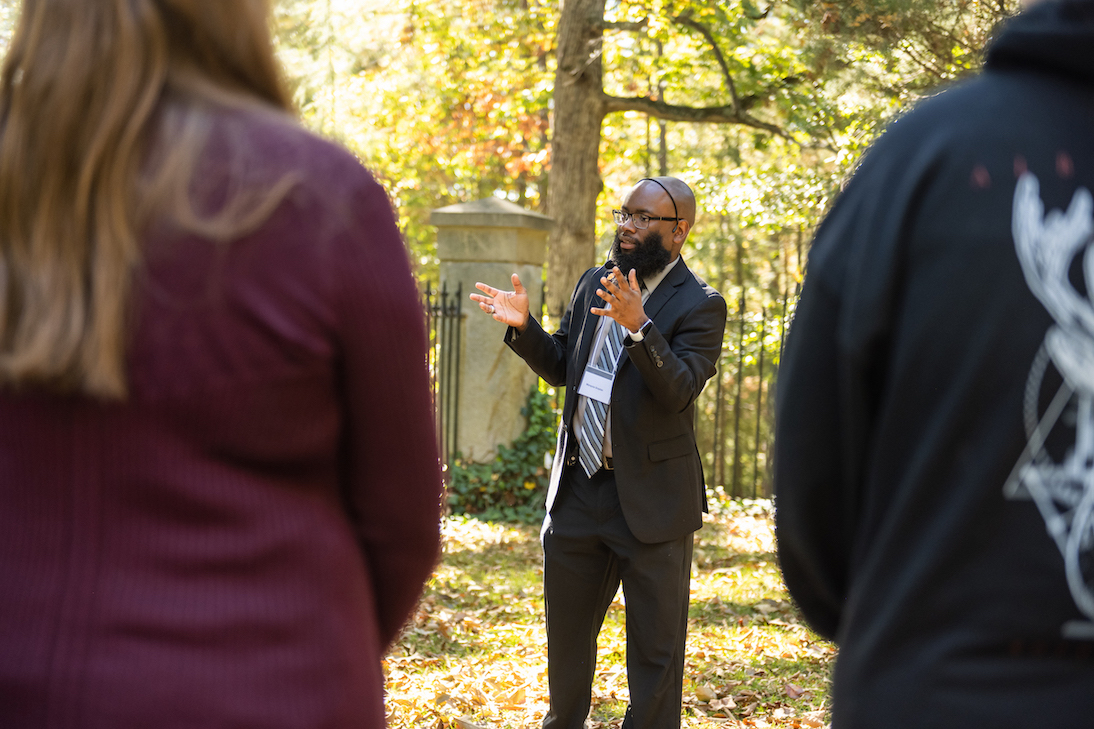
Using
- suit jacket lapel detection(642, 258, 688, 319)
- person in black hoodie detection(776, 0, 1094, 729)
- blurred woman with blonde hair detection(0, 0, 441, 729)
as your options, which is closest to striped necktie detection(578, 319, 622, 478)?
suit jacket lapel detection(642, 258, 688, 319)

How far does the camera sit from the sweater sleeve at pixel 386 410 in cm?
127

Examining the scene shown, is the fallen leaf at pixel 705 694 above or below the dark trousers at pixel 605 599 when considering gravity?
below

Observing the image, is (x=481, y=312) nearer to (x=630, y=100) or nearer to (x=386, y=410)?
(x=630, y=100)

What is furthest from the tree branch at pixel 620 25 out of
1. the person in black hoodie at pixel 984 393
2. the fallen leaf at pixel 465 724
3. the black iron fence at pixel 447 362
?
the person in black hoodie at pixel 984 393

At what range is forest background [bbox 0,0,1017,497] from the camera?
22.2 feet

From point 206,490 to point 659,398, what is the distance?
8.18 ft

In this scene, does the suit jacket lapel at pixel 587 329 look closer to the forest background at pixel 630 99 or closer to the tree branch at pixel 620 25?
the forest background at pixel 630 99

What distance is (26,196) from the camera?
1180mm

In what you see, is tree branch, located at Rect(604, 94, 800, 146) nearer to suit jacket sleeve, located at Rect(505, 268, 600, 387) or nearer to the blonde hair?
suit jacket sleeve, located at Rect(505, 268, 600, 387)

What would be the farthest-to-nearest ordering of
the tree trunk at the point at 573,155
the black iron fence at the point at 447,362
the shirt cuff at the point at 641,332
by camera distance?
the tree trunk at the point at 573,155, the black iron fence at the point at 447,362, the shirt cuff at the point at 641,332

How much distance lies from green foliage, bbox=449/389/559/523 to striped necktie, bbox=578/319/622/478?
16.1 ft

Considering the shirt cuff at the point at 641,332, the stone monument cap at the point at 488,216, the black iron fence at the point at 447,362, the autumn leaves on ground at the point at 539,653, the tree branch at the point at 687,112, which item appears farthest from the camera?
the tree branch at the point at 687,112

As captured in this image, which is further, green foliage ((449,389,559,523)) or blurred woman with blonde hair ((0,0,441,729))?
green foliage ((449,389,559,523))

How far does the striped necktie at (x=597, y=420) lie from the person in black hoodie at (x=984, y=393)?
2318 millimetres
